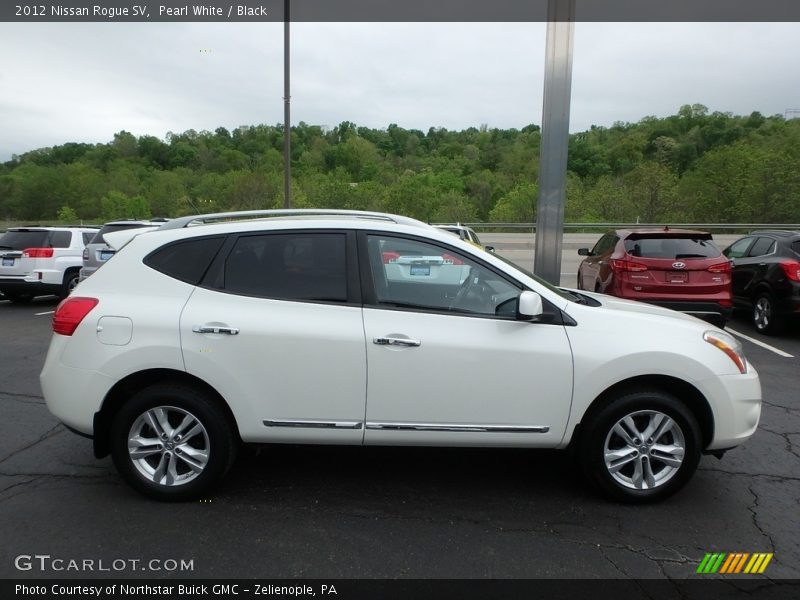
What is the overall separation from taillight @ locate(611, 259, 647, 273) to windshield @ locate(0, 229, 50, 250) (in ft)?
36.7

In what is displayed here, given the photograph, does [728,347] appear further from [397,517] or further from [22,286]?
[22,286]

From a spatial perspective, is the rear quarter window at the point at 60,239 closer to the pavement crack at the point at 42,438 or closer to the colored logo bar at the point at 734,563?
the pavement crack at the point at 42,438

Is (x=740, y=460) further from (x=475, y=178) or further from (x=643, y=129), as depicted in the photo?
(x=643, y=129)

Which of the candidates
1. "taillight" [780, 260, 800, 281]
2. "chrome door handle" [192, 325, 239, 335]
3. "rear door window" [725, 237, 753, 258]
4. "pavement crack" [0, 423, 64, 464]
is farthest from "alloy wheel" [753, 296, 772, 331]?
"pavement crack" [0, 423, 64, 464]

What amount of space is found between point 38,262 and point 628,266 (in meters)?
11.3

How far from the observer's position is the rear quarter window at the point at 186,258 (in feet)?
11.4

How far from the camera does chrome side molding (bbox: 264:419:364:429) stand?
3.32m

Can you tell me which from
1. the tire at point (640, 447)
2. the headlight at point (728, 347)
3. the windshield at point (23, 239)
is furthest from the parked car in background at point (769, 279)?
the windshield at point (23, 239)

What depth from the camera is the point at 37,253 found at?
37.7 feet

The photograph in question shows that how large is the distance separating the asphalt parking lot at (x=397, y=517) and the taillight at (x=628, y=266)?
12.3ft

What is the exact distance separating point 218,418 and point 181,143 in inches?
2404

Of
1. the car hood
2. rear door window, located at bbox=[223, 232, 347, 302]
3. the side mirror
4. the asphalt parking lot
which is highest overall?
rear door window, located at bbox=[223, 232, 347, 302]
